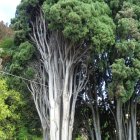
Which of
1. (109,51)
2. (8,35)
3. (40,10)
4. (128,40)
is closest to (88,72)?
(109,51)

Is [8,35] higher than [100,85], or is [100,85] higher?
[8,35]

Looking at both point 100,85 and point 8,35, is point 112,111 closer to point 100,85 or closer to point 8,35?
point 100,85

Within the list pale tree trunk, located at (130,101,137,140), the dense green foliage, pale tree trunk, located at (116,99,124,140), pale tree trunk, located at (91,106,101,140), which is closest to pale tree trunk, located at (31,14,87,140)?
the dense green foliage

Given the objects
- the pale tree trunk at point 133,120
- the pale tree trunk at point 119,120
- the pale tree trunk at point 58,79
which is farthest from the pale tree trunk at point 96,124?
the pale tree trunk at point 58,79

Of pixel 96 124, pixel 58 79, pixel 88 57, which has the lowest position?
pixel 96 124

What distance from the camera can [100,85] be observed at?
61.3ft

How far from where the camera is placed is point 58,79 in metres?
16.8

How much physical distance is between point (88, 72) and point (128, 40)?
2.42 meters

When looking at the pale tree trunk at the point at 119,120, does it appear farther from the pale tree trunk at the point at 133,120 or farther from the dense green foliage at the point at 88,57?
the pale tree trunk at the point at 133,120

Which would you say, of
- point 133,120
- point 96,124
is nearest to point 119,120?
point 133,120

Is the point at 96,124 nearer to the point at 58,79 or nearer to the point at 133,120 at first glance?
the point at 133,120

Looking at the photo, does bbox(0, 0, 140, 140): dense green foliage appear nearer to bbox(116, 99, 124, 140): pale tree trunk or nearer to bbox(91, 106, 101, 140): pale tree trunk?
bbox(91, 106, 101, 140): pale tree trunk

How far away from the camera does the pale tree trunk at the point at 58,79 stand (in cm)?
1612

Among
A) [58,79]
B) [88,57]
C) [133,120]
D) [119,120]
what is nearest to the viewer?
[88,57]
